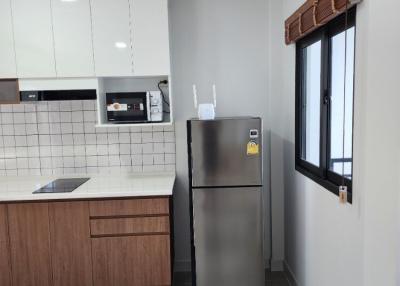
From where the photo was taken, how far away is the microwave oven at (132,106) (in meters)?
2.72

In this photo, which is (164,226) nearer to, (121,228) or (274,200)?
(121,228)

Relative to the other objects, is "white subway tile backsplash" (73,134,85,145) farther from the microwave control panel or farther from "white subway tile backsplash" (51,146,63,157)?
the microwave control panel

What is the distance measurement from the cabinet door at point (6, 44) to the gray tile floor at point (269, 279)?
7.34ft

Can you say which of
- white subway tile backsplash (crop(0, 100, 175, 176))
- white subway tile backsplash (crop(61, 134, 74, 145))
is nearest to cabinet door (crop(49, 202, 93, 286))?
white subway tile backsplash (crop(0, 100, 175, 176))

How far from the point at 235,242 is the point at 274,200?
0.76m

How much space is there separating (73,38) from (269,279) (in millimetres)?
2656

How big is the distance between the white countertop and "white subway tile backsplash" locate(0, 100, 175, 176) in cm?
9

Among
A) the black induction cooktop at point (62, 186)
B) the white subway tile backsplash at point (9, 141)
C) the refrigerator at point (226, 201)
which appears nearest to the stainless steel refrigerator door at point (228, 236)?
the refrigerator at point (226, 201)

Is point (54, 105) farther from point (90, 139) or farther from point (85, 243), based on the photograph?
point (85, 243)

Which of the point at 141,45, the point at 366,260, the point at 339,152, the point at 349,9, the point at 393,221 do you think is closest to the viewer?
the point at 393,221

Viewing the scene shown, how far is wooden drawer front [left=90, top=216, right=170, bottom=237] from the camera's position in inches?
97.6

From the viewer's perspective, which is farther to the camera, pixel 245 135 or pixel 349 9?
pixel 245 135

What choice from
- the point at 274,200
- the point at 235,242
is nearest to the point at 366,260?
the point at 235,242

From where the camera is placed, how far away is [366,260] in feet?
5.05
